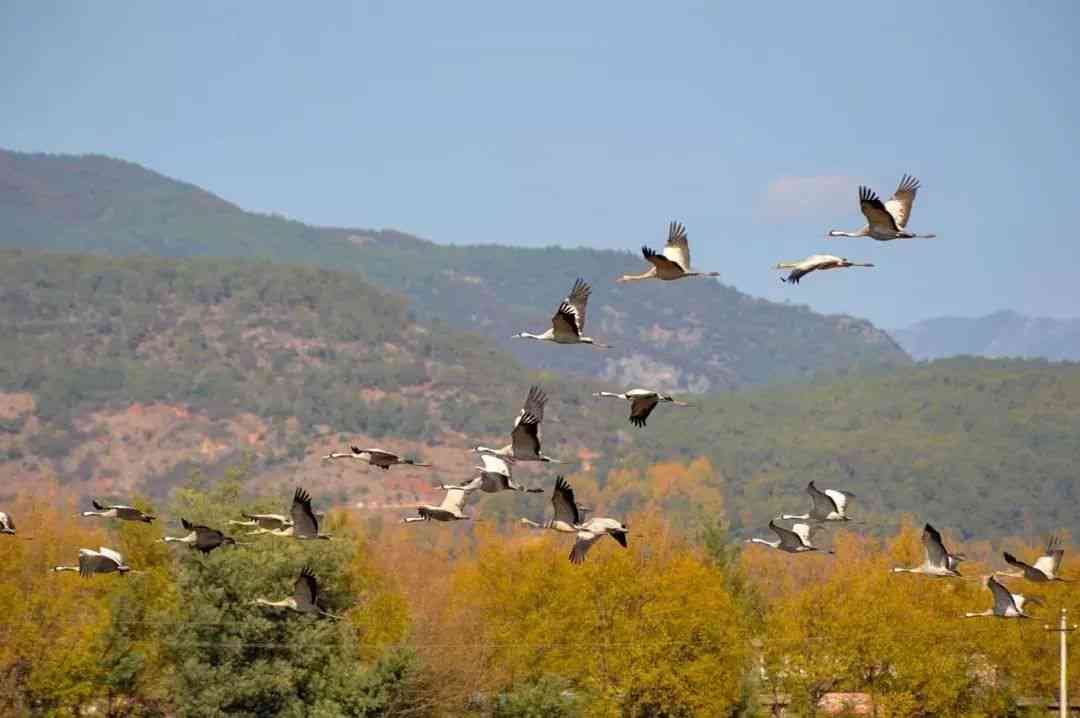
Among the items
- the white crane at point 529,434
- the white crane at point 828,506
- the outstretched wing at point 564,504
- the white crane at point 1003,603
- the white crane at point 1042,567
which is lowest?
the white crane at point 1003,603

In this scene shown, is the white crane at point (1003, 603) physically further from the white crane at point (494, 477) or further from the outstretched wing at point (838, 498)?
the white crane at point (494, 477)

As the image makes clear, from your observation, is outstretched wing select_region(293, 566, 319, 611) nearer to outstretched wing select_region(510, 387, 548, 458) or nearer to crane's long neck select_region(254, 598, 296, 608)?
crane's long neck select_region(254, 598, 296, 608)

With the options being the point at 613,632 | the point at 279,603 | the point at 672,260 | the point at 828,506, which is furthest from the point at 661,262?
the point at 613,632

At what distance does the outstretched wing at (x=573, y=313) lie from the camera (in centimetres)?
4119

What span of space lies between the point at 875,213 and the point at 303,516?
15674mm

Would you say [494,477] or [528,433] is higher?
[528,433]

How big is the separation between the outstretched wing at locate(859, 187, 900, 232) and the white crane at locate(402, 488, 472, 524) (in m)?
11.8

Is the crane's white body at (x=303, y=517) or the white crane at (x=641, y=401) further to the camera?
the crane's white body at (x=303, y=517)

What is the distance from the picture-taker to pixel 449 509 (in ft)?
155

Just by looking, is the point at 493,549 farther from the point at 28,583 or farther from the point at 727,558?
the point at 28,583

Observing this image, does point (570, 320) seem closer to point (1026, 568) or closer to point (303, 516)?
point (303, 516)

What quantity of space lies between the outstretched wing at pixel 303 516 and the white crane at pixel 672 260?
9467mm

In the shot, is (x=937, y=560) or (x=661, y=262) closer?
(x=661, y=262)

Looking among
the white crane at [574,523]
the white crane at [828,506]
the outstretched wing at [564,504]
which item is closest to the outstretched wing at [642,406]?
the outstretched wing at [564,504]
